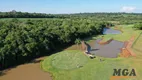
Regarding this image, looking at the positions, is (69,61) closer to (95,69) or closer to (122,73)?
(95,69)

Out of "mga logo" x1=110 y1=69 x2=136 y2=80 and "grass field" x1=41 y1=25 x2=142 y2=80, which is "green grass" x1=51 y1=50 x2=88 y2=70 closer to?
"grass field" x1=41 y1=25 x2=142 y2=80

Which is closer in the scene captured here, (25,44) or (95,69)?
(95,69)

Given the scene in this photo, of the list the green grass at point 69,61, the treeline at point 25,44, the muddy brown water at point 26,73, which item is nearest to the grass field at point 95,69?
the green grass at point 69,61

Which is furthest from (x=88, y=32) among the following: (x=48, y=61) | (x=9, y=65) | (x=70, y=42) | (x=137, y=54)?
(x=9, y=65)

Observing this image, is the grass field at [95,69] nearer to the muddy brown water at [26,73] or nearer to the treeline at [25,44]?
the muddy brown water at [26,73]

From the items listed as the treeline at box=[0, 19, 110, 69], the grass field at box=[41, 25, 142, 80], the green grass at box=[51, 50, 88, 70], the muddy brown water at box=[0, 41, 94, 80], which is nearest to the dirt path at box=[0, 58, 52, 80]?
the muddy brown water at box=[0, 41, 94, 80]

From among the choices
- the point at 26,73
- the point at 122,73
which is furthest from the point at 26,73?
the point at 122,73

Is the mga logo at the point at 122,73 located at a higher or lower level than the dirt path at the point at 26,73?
higher
